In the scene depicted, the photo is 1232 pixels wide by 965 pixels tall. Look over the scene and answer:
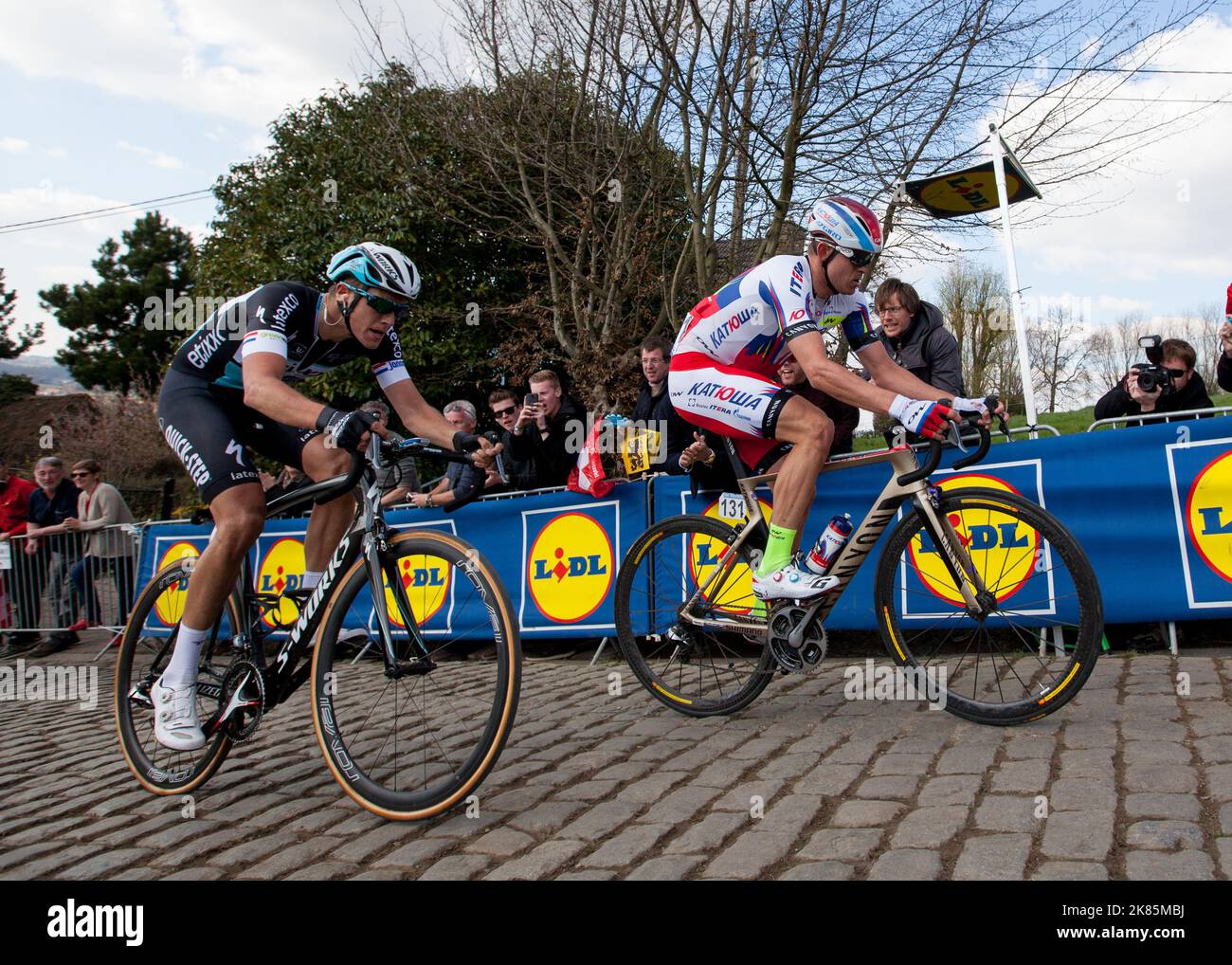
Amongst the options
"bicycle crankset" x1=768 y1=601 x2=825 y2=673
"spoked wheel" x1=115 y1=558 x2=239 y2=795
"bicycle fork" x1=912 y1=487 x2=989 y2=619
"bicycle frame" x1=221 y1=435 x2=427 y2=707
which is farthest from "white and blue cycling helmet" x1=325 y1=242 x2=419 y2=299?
"bicycle fork" x1=912 y1=487 x2=989 y2=619

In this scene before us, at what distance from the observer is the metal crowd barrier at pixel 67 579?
1068 cm

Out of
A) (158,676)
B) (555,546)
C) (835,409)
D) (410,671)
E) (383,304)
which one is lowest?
(158,676)

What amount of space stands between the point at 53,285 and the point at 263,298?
53.4m

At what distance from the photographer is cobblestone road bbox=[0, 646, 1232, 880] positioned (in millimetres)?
2707

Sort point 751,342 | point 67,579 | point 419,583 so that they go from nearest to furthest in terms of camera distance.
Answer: point 419,583 → point 751,342 → point 67,579

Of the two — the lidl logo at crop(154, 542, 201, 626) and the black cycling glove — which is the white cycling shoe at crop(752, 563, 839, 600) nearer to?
the black cycling glove

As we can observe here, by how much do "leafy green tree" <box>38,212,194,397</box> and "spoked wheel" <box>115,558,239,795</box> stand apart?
42881 millimetres

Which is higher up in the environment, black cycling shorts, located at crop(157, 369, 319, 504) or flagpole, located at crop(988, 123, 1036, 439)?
flagpole, located at crop(988, 123, 1036, 439)

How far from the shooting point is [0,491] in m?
12.1

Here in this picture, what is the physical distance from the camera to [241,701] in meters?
3.89

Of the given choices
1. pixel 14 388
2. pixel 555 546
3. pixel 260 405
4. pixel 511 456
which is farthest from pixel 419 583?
pixel 14 388

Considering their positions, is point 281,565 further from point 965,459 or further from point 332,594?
point 965,459

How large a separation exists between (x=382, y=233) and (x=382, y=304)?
14.5 metres

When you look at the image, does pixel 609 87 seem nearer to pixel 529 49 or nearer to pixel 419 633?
pixel 529 49
